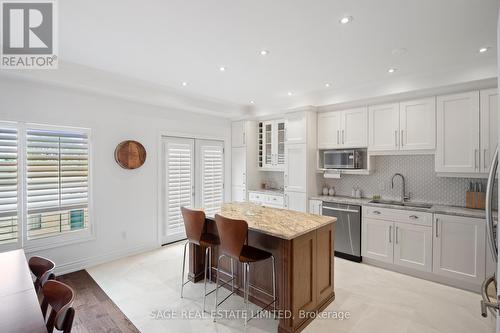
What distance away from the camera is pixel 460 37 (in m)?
2.44

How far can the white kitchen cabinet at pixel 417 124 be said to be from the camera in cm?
343

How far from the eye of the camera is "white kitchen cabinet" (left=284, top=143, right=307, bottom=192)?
4465 mm

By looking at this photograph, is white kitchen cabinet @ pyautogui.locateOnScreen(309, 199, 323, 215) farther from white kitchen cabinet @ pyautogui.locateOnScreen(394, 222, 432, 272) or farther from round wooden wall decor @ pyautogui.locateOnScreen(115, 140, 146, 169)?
round wooden wall decor @ pyautogui.locateOnScreen(115, 140, 146, 169)

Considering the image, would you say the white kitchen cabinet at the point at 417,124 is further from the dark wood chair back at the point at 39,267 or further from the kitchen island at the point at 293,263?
the dark wood chair back at the point at 39,267

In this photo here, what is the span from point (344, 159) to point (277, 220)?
6.96ft

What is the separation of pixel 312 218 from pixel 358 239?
5.15 feet

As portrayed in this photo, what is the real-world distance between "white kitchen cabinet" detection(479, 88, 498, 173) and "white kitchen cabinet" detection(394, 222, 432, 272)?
1.06 m

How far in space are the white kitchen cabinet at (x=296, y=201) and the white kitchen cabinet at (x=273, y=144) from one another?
2.14ft

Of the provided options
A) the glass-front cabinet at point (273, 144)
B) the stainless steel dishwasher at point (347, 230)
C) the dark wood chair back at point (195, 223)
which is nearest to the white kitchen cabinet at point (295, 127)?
the glass-front cabinet at point (273, 144)

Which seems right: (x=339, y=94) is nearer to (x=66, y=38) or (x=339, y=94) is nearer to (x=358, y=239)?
(x=358, y=239)

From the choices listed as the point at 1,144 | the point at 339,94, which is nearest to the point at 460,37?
the point at 339,94

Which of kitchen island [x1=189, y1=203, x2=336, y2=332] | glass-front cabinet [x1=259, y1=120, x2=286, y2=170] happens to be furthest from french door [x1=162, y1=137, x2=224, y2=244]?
kitchen island [x1=189, y1=203, x2=336, y2=332]

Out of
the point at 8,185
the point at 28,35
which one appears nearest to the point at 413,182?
the point at 28,35

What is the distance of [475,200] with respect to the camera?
3229 mm
